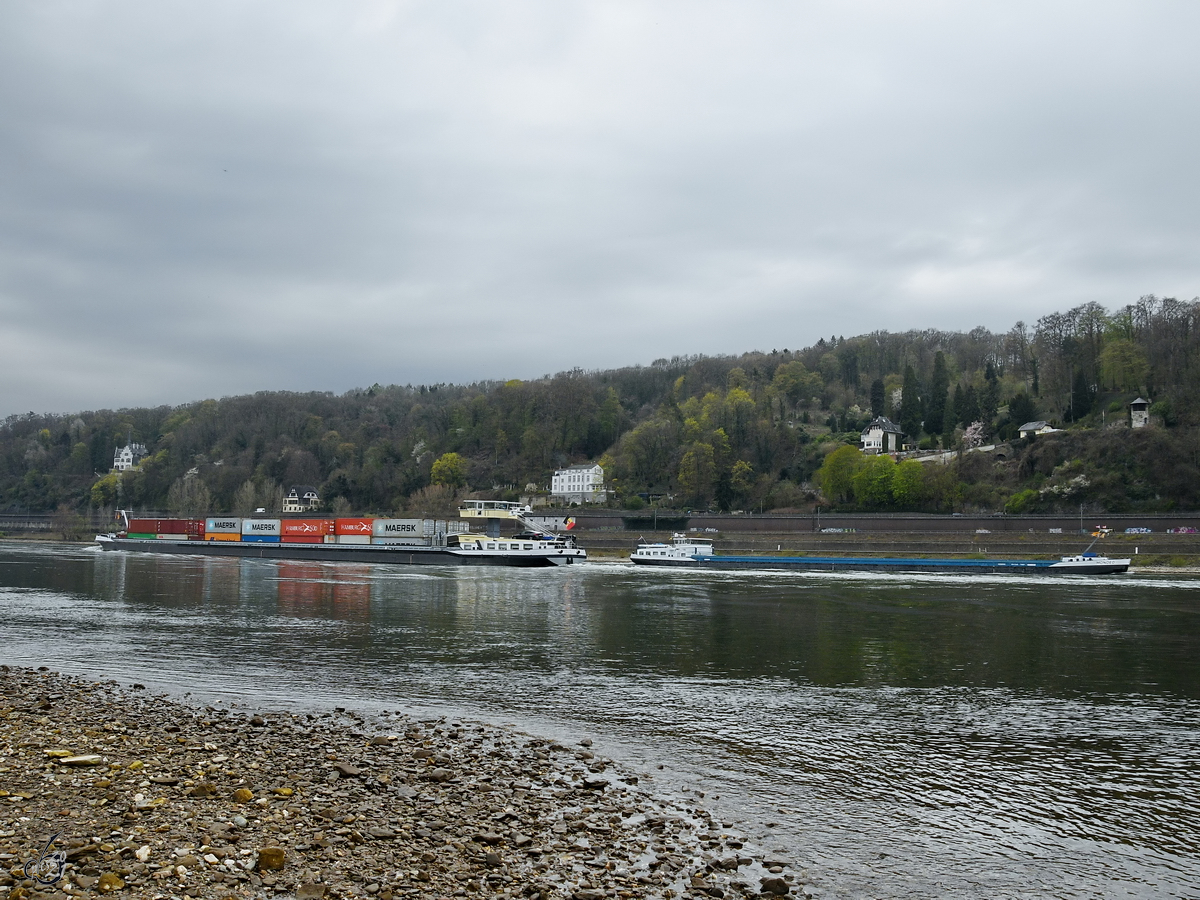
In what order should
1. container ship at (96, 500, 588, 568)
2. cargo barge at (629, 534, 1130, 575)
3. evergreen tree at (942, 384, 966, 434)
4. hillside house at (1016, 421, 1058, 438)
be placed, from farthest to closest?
evergreen tree at (942, 384, 966, 434) < hillside house at (1016, 421, 1058, 438) < container ship at (96, 500, 588, 568) < cargo barge at (629, 534, 1130, 575)

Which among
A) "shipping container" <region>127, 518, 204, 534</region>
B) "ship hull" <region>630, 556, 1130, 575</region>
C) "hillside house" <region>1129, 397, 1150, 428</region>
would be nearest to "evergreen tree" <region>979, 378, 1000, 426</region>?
"hillside house" <region>1129, 397, 1150, 428</region>

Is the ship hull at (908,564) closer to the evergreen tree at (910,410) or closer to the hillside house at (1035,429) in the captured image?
the hillside house at (1035,429)

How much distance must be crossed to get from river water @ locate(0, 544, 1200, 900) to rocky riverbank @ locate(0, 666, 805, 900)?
1.22m

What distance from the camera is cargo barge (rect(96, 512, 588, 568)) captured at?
70.1 meters

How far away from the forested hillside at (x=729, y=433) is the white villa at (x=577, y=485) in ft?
9.24

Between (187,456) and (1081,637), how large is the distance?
15717 cm

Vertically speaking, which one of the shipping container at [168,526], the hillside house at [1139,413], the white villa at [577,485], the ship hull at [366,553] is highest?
the hillside house at [1139,413]

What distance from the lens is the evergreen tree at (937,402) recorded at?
4326 inches

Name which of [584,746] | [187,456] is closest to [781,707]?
[584,746]

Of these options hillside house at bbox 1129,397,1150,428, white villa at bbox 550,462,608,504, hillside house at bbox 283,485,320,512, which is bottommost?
hillside house at bbox 283,485,320,512

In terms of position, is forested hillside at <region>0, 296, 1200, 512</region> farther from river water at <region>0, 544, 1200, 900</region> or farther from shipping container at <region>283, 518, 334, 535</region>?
river water at <region>0, 544, 1200, 900</region>

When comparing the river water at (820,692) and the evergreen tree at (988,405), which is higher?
the evergreen tree at (988,405)

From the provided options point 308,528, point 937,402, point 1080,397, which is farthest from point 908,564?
point 308,528

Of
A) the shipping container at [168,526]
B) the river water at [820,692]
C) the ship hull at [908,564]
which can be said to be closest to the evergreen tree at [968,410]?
the ship hull at [908,564]
